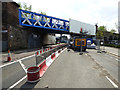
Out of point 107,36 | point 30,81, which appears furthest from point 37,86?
point 107,36

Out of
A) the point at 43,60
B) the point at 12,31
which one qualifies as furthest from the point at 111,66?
the point at 12,31

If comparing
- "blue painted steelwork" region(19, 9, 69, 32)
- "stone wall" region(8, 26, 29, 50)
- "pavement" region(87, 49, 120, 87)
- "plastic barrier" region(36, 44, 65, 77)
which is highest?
"blue painted steelwork" region(19, 9, 69, 32)

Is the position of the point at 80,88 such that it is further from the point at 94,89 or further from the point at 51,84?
the point at 51,84

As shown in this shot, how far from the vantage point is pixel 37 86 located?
358 cm

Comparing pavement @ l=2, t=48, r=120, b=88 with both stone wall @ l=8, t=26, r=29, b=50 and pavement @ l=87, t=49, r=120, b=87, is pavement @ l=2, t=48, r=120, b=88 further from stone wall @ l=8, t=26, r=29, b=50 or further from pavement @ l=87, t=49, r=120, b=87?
stone wall @ l=8, t=26, r=29, b=50

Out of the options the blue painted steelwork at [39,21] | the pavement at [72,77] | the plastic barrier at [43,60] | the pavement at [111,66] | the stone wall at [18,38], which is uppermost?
the blue painted steelwork at [39,21]

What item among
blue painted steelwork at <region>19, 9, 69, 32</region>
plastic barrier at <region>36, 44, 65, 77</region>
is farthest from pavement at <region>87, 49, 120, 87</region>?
blue painted steelwork at <region>19, 9, 69, 32</region>

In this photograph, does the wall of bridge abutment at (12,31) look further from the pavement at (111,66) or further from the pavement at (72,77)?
the pavement at (111,66)

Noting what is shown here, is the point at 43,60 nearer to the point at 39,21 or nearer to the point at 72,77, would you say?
the point at 72,77

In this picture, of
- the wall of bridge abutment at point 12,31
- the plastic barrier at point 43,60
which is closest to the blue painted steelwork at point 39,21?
Result: the wall of bridge abutment at point 12,31

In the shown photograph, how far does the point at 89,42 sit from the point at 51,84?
23033mm

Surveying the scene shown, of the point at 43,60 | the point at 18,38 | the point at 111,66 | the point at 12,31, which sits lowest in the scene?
the point at 111,66

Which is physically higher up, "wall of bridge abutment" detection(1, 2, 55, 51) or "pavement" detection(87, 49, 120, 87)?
"wall of bridge abutment" detection(1, 2, 55, 51)

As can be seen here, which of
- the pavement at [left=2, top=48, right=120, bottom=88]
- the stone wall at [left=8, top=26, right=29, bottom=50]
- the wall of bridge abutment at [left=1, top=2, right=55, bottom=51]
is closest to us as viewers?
the pavement at [left=2, top=48, right=120, bottom=88]
